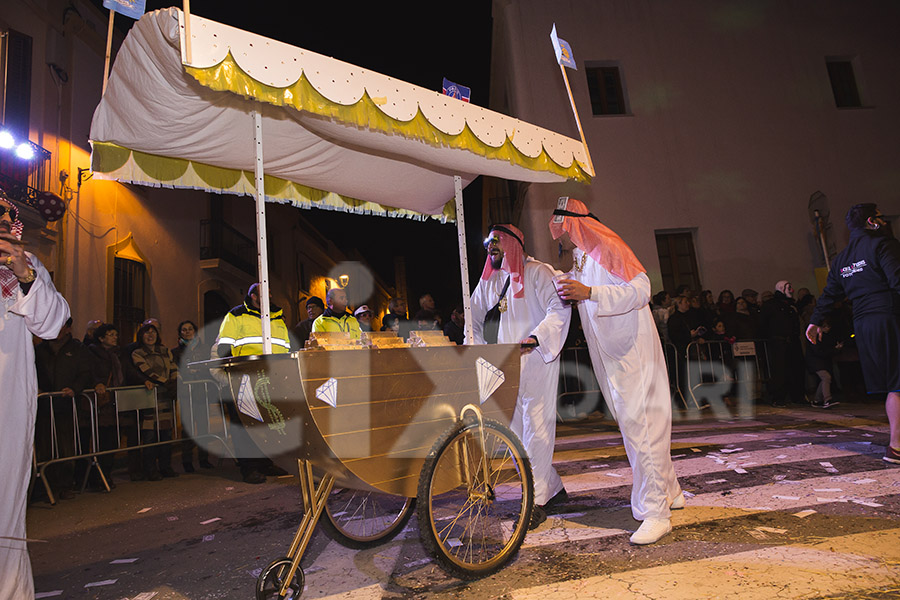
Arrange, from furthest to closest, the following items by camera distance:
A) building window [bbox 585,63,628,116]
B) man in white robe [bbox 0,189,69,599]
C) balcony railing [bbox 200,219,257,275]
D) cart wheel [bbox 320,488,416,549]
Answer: balcony railing [bbox 200,219,257,275] < building window [bbox 585,63,628,116] < cart wheel [bbox 320,488,416,549] < man in white robe [bbox 0,189,69,599]

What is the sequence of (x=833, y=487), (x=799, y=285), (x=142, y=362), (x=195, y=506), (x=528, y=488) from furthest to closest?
(x=799, y=285), (x=142, y=362), (x=195, y=506), (x=833, y=487), (x=528, y=488)

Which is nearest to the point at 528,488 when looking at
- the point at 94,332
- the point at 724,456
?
the point at 724,456

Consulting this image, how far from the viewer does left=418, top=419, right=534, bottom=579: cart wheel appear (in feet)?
8.62

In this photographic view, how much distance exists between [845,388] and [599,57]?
29.8 feet

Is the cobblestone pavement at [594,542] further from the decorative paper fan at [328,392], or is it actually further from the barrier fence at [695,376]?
the barrier fence at [695,376]

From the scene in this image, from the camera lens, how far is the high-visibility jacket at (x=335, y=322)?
225 inches

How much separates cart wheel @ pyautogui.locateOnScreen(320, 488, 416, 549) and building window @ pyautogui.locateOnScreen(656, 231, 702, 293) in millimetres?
10227

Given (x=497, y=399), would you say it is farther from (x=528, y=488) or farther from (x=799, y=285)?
(x=799, y=285)

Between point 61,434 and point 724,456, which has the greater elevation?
point 61,434

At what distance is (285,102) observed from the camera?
271 cm

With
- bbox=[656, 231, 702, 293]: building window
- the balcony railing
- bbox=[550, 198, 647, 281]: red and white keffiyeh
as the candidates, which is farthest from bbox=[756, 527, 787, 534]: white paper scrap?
the balcony railing

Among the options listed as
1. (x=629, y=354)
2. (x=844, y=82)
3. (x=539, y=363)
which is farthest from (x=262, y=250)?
(x=844, y=82)

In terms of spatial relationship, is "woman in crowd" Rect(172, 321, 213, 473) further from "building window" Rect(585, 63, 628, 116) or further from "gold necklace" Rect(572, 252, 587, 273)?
"building window" Rect(585, 63, 628, 116)

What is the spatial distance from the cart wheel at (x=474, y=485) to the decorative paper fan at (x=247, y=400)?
875 mm
